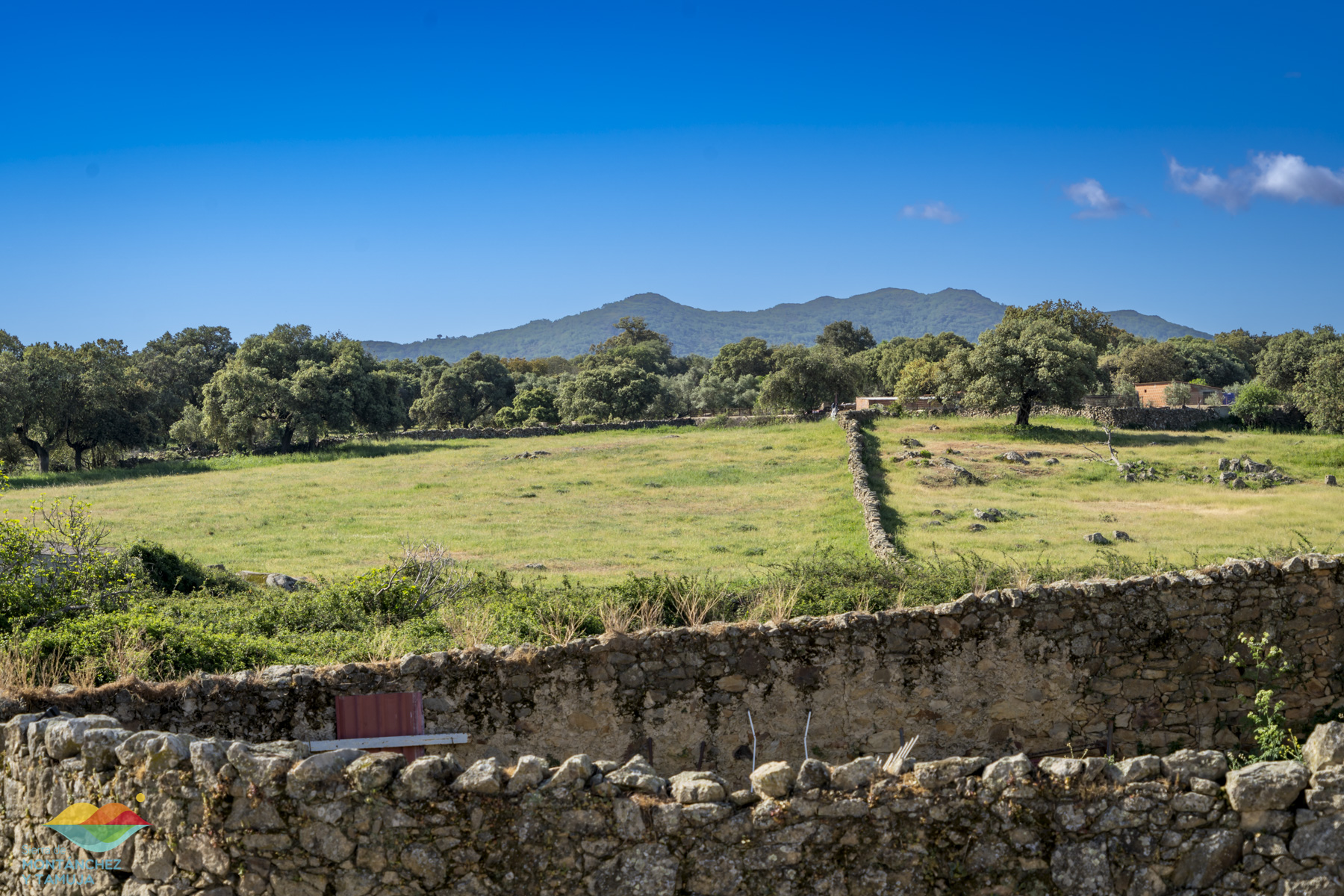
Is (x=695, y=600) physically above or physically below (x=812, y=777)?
below

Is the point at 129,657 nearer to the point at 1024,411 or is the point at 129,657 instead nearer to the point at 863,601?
the point at 863,601

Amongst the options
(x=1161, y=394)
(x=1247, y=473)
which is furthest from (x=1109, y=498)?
(x=1161, y=394)

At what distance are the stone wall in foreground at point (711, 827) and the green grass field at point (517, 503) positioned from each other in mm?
11839

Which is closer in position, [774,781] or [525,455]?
[774,781]

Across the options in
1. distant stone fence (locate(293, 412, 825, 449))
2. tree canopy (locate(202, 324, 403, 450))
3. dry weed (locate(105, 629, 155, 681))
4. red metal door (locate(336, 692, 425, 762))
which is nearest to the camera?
red metal door (locate(336, 692, 425, 762))

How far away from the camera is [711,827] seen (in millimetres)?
4621

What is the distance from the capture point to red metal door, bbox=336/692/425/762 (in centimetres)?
756

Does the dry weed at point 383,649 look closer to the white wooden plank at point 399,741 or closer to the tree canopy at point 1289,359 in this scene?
the white wooden plank at point 399,741

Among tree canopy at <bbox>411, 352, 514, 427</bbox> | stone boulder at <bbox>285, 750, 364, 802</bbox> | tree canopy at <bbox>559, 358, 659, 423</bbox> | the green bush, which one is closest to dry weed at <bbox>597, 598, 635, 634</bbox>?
stone boulder at <bbox>285, 750, 364, 802</bbox>

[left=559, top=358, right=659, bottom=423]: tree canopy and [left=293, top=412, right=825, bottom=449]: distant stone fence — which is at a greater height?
[left=559, top=358, right=659, bottom=423]: tree canopy

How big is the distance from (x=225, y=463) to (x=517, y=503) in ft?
77.2

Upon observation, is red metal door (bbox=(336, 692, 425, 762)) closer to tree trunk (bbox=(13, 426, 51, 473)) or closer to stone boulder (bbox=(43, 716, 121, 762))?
stone boulder (bbox=(43, 716, 121, 762))

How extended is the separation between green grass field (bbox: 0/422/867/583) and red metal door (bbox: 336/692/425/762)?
353 inches

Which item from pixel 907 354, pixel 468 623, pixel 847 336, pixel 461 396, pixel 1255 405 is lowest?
pixel 468 623
